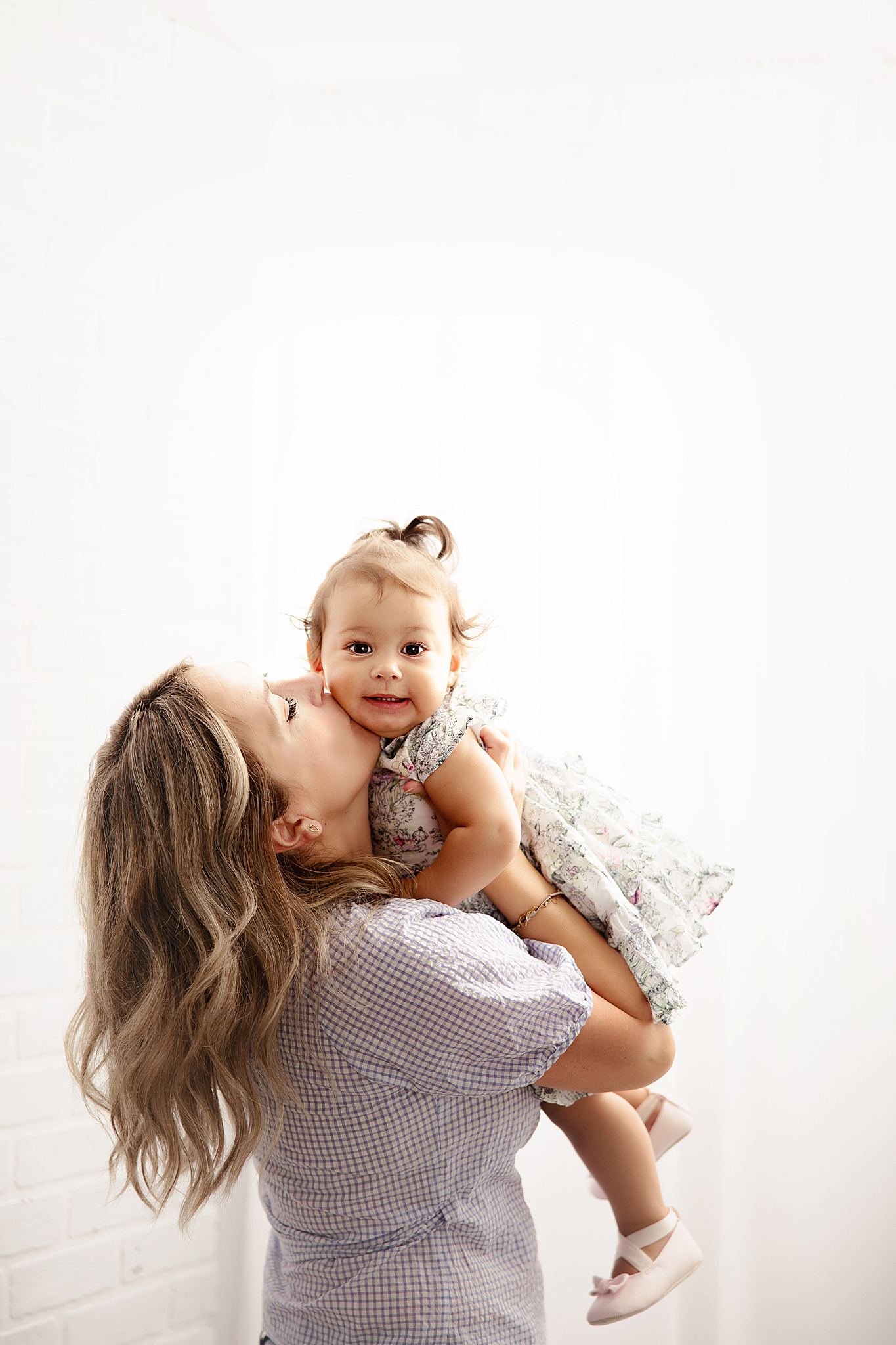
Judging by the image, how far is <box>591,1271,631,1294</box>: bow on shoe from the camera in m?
1.57

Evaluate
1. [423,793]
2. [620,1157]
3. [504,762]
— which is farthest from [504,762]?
[620,1157]

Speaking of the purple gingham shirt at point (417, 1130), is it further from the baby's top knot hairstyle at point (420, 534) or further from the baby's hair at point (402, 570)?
the baby's top knot hairstyle at point (420, 534)

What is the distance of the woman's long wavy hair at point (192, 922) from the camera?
1.21 meters

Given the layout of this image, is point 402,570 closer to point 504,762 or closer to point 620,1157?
point 504,762

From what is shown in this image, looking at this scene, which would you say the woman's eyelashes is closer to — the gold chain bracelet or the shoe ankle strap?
the gold chain bracelet

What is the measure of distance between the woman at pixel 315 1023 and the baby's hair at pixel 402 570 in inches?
7.2

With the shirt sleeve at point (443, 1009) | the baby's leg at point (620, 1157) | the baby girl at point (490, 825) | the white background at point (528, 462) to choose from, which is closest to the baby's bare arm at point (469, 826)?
the baby girl at point (490, 825)

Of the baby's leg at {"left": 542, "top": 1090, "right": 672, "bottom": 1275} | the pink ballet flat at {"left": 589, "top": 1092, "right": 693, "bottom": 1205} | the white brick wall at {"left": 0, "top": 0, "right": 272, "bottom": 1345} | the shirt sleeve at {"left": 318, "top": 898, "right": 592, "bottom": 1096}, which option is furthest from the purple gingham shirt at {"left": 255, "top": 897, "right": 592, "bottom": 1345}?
the white brick wall at {"left": 0, "top": 0, "right": 272, "bottom": 1345}

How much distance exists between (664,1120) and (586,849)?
628 millimetres

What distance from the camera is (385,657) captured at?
1.42m

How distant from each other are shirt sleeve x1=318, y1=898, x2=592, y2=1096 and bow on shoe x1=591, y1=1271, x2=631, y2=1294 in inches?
22.2

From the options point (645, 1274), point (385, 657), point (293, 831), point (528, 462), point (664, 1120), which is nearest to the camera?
point (293, 831)

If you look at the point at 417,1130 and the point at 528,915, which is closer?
the point at 417,1130

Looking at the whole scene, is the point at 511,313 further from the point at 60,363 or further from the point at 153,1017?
the point at 153,1017
